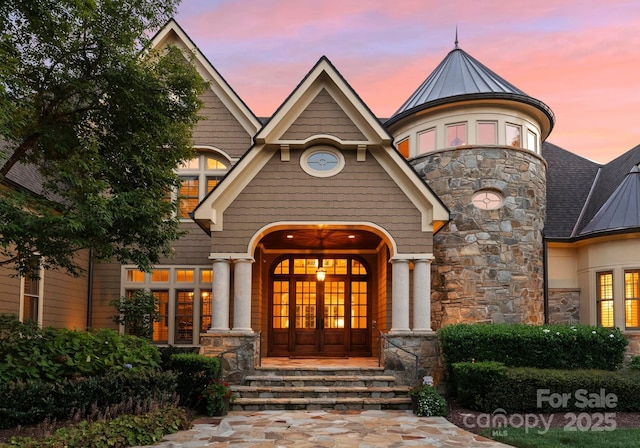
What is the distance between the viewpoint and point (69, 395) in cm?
853

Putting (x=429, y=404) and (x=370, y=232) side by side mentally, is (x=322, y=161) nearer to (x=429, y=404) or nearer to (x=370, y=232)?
(x=370, y=232)

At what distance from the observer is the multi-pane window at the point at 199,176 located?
16.2m

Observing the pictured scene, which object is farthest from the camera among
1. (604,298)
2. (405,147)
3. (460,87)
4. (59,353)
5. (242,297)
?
(405,147)

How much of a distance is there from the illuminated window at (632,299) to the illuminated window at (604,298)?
0.47 m

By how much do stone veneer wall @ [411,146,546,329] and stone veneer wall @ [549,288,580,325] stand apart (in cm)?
71

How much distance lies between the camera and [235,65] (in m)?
21.0

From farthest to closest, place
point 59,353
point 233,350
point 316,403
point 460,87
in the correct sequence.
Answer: point 460,87, point 233,350, point 316,403, point 59,353

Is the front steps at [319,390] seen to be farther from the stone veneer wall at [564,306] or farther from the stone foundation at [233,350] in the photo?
the stone veneer wall at [564,306]

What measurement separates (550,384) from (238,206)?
7289 millimetres

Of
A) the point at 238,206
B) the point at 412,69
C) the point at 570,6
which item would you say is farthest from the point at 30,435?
the point at 412,69

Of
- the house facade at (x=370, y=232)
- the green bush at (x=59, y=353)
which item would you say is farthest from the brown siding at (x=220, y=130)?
the green bush at (x=59, y=353)

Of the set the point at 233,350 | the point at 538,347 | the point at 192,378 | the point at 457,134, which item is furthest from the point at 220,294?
the point at 457,134

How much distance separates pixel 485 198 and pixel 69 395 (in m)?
10.9

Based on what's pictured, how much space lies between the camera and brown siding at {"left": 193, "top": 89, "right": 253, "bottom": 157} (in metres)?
16.2
